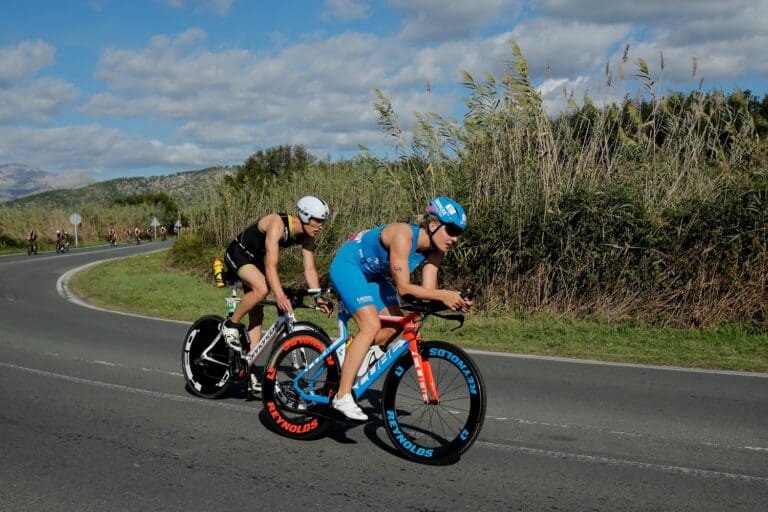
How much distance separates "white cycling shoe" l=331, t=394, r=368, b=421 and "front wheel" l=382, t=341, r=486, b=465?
0.63ft

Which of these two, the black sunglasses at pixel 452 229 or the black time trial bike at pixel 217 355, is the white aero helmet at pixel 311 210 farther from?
the black sunglasses at pixel 452 229

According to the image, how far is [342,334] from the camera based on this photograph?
599 centimetres

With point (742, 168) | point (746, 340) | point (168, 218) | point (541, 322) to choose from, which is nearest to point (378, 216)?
point (541, 322)

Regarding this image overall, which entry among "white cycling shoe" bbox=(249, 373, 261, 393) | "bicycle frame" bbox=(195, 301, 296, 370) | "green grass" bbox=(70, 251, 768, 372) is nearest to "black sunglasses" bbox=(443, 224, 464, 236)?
"bicycle frame" bbox=(195, 301, 296, 370)

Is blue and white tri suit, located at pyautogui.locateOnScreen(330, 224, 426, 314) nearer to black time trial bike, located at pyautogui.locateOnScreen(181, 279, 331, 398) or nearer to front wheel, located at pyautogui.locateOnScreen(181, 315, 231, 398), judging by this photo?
black time trial bike, located at pyautogui.locateOnScreen(181, 279, 331, 398)

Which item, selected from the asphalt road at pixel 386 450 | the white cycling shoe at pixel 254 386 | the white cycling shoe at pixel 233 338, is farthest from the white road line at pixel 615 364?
the white cycling shoe at pixel 233 338

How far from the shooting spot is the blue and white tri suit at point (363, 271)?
18.6 feet

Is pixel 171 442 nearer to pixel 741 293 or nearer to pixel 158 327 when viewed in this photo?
pixel 158 327

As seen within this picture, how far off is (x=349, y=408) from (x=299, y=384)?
70 centimetres

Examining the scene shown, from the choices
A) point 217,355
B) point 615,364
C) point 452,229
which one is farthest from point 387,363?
point 615,364

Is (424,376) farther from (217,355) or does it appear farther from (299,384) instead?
(217,355)

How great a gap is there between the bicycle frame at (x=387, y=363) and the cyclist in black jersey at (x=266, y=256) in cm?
60

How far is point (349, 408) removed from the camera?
550 centimetres

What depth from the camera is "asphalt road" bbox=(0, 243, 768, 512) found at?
4637 millimetres
